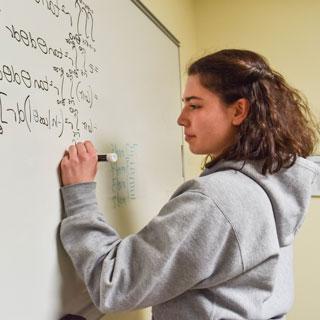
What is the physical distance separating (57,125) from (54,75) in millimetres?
104

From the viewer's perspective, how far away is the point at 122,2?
1.20 metres

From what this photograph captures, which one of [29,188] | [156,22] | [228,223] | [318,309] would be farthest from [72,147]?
[318,309]

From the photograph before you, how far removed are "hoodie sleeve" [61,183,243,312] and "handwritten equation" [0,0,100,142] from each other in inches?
9.0

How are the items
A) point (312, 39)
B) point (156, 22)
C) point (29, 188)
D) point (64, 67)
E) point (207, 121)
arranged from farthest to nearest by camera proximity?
point (312, 39), point (156, 22), point (207, 121), point (64, 67), point (29, 188)

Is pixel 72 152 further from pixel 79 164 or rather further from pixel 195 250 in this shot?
pixel 195 250

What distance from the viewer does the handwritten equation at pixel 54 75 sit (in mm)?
691

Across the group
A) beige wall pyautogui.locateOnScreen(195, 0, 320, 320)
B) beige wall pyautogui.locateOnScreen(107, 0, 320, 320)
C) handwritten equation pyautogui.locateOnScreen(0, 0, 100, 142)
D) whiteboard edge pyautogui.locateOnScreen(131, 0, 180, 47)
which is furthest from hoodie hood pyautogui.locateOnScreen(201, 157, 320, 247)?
beige wall pyautogui.locateOnScreen(195, 0, 320, 320)

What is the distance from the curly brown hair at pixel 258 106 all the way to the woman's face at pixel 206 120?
0.06 ft

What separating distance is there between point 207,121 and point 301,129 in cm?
25

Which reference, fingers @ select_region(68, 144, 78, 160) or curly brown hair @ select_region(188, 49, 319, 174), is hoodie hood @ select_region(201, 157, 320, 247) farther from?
fingers @ select_region(68, 144, 78, 160)

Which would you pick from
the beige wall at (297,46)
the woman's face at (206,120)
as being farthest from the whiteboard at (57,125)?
the beige wall at (297,46)

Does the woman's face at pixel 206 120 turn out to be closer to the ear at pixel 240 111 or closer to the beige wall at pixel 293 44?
the ear at pixel 240 111

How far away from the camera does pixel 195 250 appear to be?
76 centimetres

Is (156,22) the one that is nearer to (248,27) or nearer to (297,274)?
(248,27)
